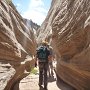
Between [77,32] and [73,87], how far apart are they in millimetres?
3093

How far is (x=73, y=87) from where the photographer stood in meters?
14.7

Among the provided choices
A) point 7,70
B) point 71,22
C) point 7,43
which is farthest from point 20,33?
point 7,70

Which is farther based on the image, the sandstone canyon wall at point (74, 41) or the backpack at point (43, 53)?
the backpack at point (43, 53)

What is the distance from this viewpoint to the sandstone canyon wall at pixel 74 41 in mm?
12656

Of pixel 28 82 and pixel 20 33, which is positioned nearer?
pixel 20 33

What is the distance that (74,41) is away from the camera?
46.4 ft

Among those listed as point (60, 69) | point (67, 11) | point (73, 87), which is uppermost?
point (67, 11)

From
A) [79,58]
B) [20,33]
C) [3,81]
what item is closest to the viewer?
[3,81]

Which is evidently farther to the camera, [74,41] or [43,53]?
[74,41]

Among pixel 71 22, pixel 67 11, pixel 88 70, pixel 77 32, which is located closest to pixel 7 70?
pixel 88 70

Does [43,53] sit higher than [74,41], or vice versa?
[74,41]

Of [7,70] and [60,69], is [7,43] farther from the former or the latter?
[60,69]

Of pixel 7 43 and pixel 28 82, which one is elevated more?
pixel 7 43

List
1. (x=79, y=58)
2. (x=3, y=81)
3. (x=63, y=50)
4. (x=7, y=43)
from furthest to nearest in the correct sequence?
(x=63, y=50) → (x=79, y=58) → (x=7, y=43) → (x=3, y=81)
